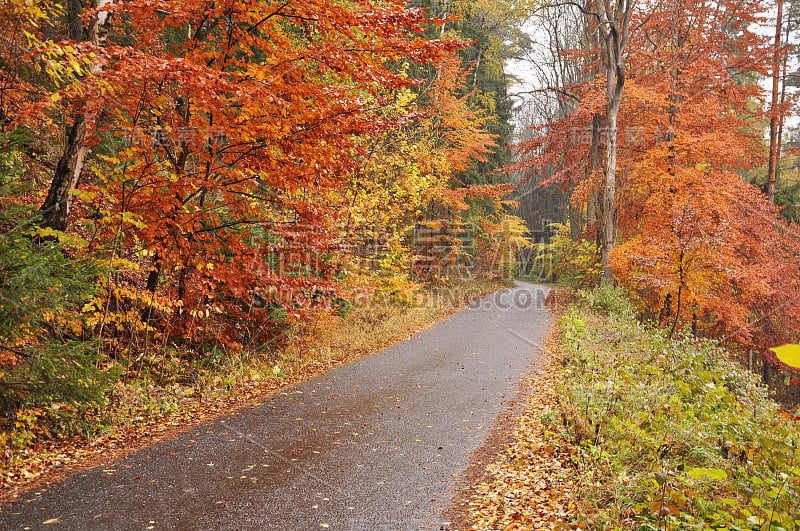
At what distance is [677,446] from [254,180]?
6254mm

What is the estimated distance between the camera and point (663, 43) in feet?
58.8

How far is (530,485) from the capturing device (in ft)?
14.5

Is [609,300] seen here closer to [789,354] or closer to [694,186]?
[694,186]

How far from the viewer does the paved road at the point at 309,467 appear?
3.80 meters

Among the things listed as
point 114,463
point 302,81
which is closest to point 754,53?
point 302,81

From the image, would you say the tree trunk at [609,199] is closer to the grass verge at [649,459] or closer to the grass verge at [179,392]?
the grass verge at [179,392]

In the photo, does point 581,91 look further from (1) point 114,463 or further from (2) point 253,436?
(1) point 114,463

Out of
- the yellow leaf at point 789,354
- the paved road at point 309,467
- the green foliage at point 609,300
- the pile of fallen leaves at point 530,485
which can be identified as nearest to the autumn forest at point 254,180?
the green foliage at point 609,300

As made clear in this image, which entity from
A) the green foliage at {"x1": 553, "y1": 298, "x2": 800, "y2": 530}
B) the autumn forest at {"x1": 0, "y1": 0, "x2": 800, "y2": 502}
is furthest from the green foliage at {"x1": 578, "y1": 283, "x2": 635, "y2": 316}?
the green foliage at {"x1": 553, "y1": 298, "x2": 800, "y2": 530}

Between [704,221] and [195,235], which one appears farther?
[704,221]

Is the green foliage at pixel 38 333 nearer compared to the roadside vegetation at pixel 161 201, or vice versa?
the green foliage at pixel 38 333

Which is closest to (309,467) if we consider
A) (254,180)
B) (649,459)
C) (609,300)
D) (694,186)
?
(649,459)

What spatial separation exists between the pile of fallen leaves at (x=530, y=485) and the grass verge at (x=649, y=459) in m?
0.01

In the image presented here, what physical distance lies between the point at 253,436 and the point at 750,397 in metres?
6.87
